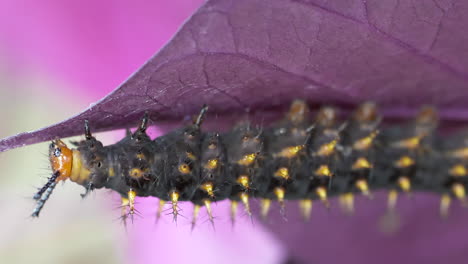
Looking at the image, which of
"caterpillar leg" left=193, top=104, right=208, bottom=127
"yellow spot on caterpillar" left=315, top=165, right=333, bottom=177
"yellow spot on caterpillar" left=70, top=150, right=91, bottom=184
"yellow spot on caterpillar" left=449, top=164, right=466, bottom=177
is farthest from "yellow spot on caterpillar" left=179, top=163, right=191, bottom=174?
"yellow spot on caterpillar" left=449, top=164, right=466, bottom=177

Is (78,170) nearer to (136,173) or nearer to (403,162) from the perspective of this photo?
(136,173)

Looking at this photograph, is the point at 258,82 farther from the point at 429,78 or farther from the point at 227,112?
the point at 429,78

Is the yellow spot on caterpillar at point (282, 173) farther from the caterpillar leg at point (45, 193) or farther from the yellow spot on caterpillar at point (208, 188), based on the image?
the caterpillar leg at point (45, 193)

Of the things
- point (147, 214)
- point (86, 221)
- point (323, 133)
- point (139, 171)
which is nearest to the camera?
point (139, 171)

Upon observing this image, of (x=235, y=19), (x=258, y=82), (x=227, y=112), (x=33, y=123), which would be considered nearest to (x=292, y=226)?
(x=227, y=112)

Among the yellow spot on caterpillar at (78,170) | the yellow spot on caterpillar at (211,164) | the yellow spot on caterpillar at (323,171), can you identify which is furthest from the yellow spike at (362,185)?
the yellow spot on caterpillar at (78,170)

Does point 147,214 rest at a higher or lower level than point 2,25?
lower

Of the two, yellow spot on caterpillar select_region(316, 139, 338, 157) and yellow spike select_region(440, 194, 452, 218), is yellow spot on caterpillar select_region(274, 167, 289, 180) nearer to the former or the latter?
yellow spot on caterpillar select_region(316, 139, 338, 157)

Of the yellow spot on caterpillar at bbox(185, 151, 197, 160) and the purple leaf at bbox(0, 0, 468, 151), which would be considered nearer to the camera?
the purple leaf at bbox(0, 0, 468, 151)
